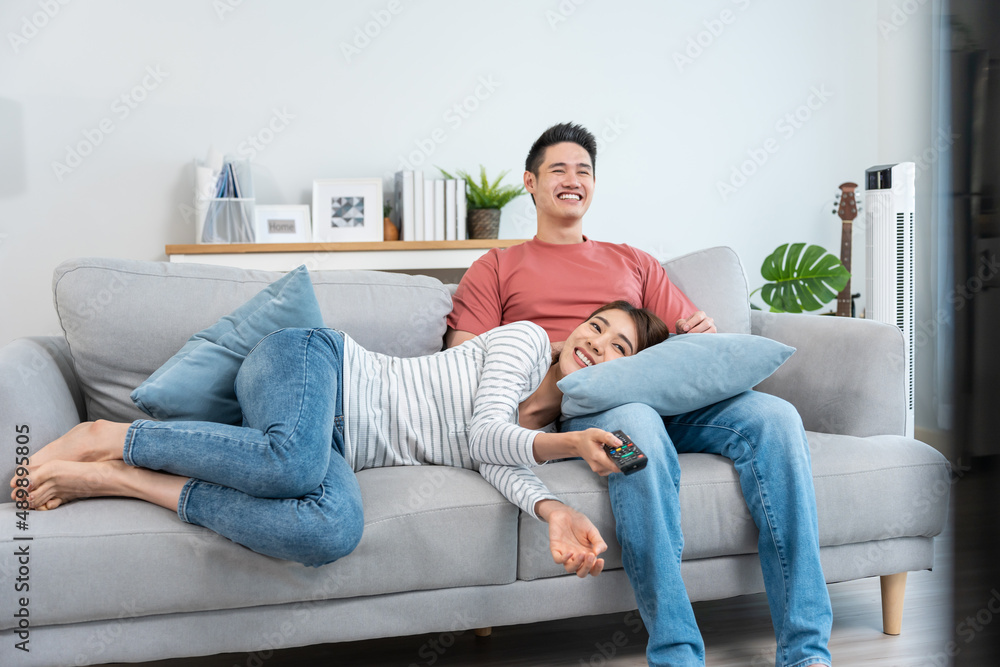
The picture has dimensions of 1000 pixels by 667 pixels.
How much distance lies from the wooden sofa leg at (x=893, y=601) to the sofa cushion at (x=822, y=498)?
0.11m

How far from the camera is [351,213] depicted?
3.01 meters

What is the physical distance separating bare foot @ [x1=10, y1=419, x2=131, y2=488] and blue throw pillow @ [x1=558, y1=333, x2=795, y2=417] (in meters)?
0.81

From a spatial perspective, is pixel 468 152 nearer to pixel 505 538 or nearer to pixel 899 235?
pixel 899 235

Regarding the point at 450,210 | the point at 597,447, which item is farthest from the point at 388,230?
the point at 597,447

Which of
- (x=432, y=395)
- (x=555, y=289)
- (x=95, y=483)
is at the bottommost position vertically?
(x=95, y=483)

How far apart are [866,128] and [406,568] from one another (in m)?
3.27

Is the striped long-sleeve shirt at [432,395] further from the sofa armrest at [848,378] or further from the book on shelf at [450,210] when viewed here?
the book on shelf at [450,210]

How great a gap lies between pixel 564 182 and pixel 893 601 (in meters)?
1.28

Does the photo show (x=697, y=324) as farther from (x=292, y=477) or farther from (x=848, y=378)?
(x=292, y=477)

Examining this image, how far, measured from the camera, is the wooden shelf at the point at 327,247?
2756mm

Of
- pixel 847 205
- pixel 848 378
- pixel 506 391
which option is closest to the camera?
pixel 506 391

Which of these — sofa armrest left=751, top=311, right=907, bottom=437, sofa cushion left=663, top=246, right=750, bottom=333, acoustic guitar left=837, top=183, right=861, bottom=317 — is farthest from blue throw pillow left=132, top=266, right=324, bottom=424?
acoustic guitar left=837, top=183, right=861, bottom=317

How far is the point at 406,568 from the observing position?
1.32 metres

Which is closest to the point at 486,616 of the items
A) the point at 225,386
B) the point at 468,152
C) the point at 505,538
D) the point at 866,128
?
the point at 505,538
